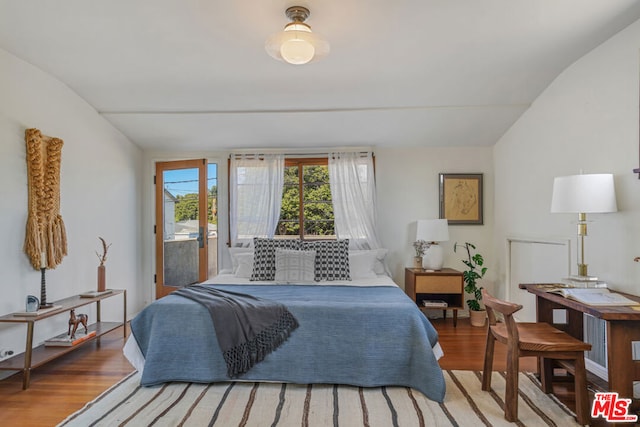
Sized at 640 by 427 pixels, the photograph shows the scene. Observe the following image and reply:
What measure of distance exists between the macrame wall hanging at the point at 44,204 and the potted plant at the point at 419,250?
11.7 ft

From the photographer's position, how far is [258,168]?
15.5 ft

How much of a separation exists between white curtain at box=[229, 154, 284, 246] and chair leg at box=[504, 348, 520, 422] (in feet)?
9.88

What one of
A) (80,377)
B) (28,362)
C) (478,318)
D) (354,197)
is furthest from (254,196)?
(478,318)

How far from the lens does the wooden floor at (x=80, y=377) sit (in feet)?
7.72

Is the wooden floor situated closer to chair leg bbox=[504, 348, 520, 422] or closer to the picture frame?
chair leg bbox=[504, 348, 520, 422]

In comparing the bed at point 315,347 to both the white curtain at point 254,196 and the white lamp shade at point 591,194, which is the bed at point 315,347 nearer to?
the white lamp shade at point 591,194

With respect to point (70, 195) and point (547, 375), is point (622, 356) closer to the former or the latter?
point (547, 375)

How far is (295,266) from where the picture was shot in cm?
376

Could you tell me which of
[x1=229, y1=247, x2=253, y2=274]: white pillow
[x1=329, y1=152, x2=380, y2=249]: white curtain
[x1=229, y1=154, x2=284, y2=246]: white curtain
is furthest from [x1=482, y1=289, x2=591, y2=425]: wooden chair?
[x1=229, y1=154, x2=284, y2=246]: white curtain

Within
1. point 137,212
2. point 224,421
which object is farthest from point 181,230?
point 224,421

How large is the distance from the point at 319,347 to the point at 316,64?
2220 millimetres

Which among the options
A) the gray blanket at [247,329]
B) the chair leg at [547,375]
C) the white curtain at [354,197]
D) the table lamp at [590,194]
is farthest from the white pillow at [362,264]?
the table lamp at [590,194]

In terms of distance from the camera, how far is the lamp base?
4.35 meters

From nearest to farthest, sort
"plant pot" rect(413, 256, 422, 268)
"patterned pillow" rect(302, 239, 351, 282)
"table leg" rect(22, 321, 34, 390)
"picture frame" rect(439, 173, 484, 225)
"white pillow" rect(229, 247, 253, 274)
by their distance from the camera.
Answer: "table leg" rect(22, 321, 34, 390) → "patterned pillow" rect(302, 239, 351, 282) → "white pillow" rect(229, 247, 253, 274) → "plant pot" rect(413, 256, 422, 268) → "picture frame" rect(439, 173, 484, 225)
